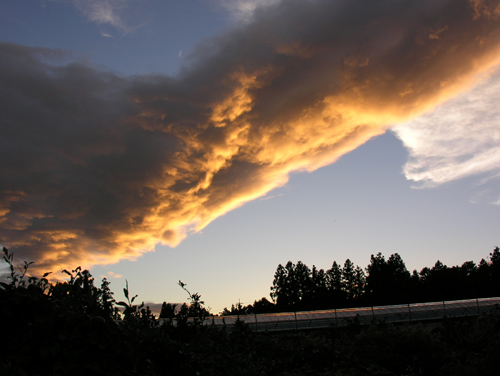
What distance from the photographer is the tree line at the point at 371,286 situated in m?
95.1

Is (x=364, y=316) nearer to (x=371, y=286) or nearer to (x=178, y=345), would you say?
(x=178, y=345)

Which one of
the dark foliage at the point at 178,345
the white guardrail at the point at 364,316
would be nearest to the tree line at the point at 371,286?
the white guardrail at the point at 364,316

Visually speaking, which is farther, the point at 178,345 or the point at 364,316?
the point at 364,316

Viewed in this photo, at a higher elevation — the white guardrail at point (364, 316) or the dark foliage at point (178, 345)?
the dark foliage at point (178, 345)

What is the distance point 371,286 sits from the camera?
107438 millimetres

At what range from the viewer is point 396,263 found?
111188 millimetres

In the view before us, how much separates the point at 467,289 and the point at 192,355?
104 metres

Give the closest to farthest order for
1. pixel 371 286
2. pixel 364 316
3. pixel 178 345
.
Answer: pixel 178 345, pixel 364 316, pixel 371 286

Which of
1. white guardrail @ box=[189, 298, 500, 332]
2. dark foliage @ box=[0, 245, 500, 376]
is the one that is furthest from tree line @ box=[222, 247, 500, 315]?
dark foliage @ box=[0, 245, 500, 376]

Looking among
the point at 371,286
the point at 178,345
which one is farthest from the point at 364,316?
the point at 371,286

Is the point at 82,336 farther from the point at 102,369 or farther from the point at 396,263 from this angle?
the point at 396,263

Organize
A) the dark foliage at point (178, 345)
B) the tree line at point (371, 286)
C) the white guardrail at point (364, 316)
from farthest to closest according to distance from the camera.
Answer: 1. the tree line at point (371, 286)
2. the white guardrail at point (364, 316)
3. the dark foliage at point (178, 345)

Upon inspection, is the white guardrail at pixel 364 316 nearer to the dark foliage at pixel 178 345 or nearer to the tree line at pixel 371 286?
the dark foliage at pixel 178 345

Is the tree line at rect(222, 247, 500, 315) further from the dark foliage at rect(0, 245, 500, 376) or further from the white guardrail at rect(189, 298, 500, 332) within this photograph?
the dark foliage at rect(0, 245, 500, 376)
